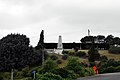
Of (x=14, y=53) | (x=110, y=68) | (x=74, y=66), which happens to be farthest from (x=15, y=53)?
(x=110, y=68)

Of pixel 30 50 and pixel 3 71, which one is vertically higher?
pixel 30 50

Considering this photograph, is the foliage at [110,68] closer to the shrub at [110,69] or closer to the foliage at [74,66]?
the shrub at [110,69]

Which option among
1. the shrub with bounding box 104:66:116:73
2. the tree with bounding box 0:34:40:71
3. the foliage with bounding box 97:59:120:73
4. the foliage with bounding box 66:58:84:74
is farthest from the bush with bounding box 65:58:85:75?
the tree with bounding box 0:34:40:71

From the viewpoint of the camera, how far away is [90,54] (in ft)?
208

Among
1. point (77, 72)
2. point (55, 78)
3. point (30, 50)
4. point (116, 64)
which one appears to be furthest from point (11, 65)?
point (55, 78)

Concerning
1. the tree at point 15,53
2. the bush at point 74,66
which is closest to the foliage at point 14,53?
the tree at point 15,53

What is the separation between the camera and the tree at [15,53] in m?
53.2

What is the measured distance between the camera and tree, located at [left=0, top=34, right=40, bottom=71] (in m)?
53.2

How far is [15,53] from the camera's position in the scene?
5447cm

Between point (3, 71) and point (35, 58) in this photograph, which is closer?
point (3, 71)

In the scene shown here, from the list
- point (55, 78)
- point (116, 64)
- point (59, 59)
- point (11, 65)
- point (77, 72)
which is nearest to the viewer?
point (55, 78)

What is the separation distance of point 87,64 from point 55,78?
28948mm

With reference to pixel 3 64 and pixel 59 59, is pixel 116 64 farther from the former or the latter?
pixel 3 64

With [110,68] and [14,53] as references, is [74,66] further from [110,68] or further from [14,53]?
[14,53]
